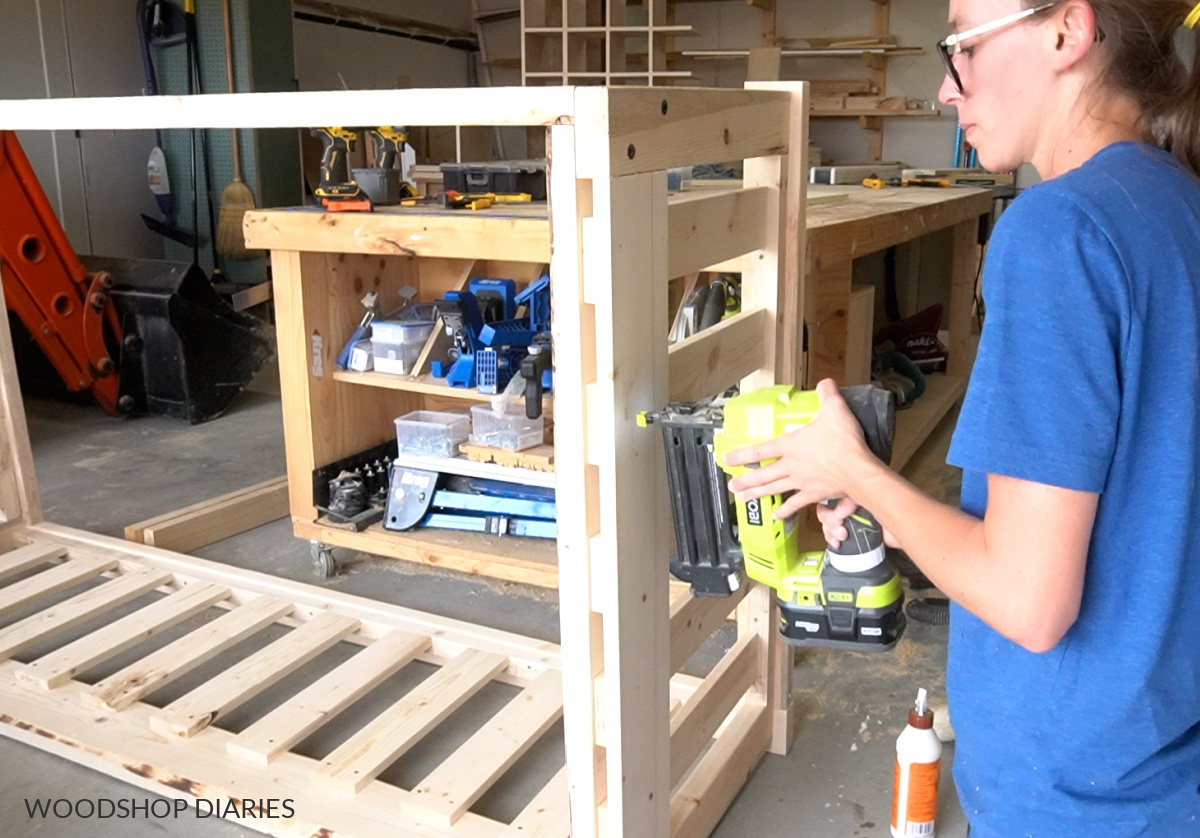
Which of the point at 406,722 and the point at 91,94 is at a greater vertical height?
the point at 91,94

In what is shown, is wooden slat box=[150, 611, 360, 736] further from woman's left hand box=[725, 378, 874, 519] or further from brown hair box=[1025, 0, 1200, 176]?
brown hair box=[1025, 0, 1200, 176]

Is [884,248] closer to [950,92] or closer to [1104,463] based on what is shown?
[950,92]

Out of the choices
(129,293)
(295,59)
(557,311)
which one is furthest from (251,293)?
(557,311)

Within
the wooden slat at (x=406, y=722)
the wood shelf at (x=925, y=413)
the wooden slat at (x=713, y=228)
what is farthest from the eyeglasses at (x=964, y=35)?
the wood shelf at (x=925, y=413)

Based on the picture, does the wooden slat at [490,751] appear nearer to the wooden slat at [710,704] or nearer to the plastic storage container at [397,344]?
the wooden slat at [710,704]

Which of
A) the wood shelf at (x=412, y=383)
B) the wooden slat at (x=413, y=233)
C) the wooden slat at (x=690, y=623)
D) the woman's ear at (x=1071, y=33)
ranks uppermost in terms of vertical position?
the woman's ear at (x=1071, y=33)

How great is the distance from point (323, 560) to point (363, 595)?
0.18m

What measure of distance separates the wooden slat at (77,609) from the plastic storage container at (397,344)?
80 centimetres

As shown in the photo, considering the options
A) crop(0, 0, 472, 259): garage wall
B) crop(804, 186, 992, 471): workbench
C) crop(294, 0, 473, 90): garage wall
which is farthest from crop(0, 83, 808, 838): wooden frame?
crop(294, 0, 473, 90): garage wall

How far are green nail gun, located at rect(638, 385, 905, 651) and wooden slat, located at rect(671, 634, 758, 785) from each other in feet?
1.18

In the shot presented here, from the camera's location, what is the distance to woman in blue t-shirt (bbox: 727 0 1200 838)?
778mm

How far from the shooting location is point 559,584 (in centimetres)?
142

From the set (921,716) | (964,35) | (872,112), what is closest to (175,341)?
(921,716)

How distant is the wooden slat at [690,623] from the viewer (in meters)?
1.56
